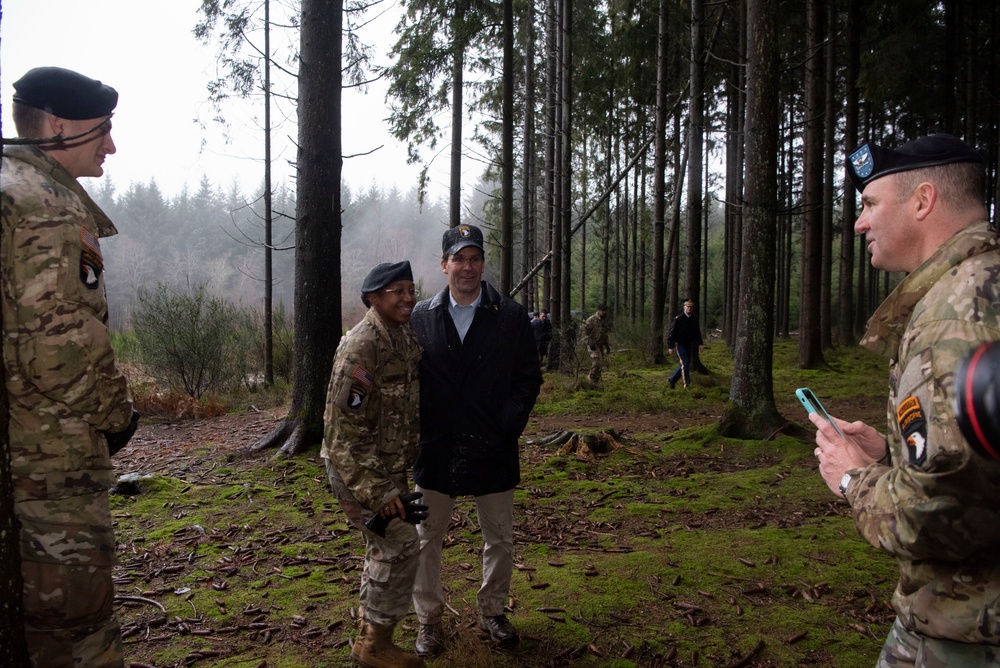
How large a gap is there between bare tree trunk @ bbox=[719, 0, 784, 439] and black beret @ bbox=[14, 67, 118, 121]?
25.7 ft

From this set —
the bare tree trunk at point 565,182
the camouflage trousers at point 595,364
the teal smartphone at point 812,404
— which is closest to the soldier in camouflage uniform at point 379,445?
the teal smartphone at point 812,404

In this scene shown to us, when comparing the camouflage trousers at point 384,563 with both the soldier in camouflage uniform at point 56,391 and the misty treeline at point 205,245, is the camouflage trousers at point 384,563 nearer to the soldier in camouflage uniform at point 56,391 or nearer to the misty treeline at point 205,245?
the soldier in camouflage uniform at point 56,391

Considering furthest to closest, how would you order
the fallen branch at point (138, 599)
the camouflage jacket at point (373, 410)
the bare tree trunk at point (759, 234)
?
the bare tree trunk at point (759, 234)
the fallen branch at point (138, 599)
the camouflage jacket at point (373, 410)

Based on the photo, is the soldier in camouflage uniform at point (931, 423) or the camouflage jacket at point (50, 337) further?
the camouflage jacket at point (50, 337)

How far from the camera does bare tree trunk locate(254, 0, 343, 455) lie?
294 inches

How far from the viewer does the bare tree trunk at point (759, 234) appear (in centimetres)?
851

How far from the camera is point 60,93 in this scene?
2.39m

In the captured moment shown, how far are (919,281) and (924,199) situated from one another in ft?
0.87

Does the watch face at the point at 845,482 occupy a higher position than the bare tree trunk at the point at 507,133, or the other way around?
the bare tree trunk at the point at 507,133

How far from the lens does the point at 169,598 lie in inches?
172

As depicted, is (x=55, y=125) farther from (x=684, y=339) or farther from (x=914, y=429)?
(x=684, y=339)

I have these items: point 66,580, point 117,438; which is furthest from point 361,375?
point 66,580

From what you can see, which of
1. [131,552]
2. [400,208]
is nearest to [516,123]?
[131,552]

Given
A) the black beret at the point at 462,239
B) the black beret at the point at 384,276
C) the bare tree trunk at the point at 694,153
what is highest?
the bare tree trunk at the point at 694,153
